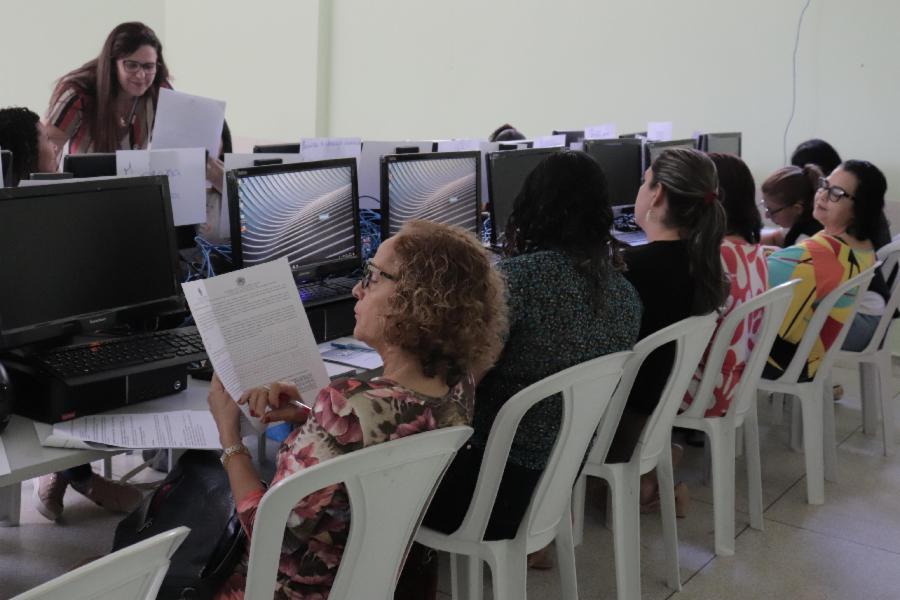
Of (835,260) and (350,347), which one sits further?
(835,260)

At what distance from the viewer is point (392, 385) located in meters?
1.48

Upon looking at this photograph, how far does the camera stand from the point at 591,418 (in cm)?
187

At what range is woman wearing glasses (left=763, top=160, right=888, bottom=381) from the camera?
128 inches

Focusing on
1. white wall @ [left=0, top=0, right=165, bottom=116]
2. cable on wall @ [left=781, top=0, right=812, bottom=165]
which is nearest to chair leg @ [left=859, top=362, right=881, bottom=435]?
cable on wall @ [left=781, top=0, right=812, bottom=165]

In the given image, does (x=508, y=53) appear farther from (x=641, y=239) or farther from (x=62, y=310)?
(x=62, y=310)

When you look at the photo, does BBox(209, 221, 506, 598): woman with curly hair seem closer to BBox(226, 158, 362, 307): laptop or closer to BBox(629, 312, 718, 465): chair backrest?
BBox(629, 312, 718, 465): chair backrest

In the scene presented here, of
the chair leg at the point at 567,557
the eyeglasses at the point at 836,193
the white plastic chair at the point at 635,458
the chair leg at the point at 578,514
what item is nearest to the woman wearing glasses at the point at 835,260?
the eyeglasses at the point at 836,193

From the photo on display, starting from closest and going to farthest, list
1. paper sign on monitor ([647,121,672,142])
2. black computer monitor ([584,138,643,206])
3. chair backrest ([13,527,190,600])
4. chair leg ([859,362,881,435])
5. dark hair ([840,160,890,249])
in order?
chair backrest ([13,527,190,600]) → dark hair ([840,160,890,249]) → chair leg ([859,362,881,435]) → black computer monitor ([584,138,643,206]) → paper sign on monitor ([647,121,672,142])

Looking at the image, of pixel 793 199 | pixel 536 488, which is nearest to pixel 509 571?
pixel 536 488

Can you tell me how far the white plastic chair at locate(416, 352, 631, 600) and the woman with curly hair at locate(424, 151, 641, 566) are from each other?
32 mm

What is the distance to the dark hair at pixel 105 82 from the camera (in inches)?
144

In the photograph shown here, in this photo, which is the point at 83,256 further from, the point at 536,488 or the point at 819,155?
the point at 819,155

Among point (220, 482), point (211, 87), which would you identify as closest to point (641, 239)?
point (220, 482)

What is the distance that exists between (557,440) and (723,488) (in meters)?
1.19
